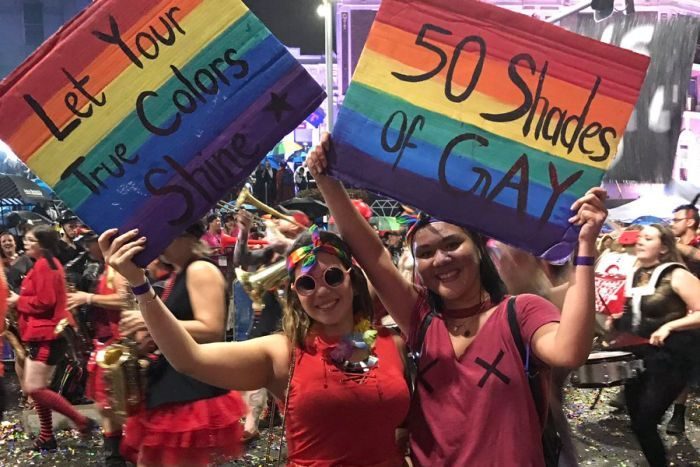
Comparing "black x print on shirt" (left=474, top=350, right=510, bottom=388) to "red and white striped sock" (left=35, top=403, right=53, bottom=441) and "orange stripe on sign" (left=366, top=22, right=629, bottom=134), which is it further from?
"red and white striped sock" (left=35, top=403, right=53, bottom=441)

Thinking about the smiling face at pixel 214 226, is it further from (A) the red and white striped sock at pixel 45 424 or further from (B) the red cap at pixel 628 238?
(B) the red cap at pixel 628 238

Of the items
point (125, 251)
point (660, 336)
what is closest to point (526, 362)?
point (125, 251)

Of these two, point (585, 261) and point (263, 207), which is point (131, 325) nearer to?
point (585, 261)

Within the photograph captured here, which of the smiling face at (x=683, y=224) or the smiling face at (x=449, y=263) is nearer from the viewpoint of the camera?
the smiling face at (x=449, y=263)

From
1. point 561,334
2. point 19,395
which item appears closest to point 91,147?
point 561,334

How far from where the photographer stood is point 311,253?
1863mm

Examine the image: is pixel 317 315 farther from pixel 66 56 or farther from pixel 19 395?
A: pixel 19 395

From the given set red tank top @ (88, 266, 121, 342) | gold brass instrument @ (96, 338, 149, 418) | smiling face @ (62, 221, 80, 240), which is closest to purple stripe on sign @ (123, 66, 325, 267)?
gold brass instrument @ (96, 338, 149, 418)

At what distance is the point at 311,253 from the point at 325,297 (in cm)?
14

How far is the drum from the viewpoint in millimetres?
4309

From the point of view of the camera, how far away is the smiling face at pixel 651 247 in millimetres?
4191

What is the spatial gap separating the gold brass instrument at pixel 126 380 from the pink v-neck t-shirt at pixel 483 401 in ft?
4.54

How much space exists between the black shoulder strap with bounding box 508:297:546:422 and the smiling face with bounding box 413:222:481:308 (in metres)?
0.14

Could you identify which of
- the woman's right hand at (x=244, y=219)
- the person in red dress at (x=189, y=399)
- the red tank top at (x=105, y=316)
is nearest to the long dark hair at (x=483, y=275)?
the person in red dress at (x=189, y=399)
